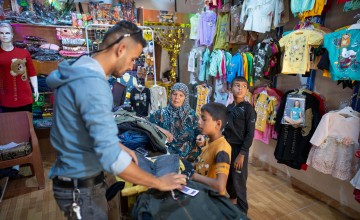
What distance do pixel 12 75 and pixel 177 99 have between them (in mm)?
2317

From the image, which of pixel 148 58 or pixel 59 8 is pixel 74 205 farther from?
pixel 59 8

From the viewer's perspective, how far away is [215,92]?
13.6ft

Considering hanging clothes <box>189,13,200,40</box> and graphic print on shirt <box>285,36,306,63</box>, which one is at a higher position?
hanging clothes <box>189,13,200,40</box>

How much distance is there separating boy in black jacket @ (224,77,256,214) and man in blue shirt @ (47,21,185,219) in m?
1.34

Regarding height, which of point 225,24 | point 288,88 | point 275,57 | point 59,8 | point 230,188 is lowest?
point 230,188

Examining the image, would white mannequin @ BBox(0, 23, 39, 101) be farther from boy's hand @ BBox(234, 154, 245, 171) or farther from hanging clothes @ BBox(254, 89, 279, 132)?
hanging clothes @ BBox(254, 89, 279, 132)

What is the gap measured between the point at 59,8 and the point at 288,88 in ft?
12.8

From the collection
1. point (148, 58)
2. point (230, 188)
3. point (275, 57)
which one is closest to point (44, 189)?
point (230, 188)

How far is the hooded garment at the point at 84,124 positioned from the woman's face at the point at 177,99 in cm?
127

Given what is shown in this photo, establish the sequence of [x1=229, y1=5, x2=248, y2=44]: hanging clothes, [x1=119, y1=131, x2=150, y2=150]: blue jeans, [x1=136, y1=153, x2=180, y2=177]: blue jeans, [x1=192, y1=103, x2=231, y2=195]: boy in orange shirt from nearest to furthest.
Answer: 1. [x1=136, y1=153, x2=180, y2=177]: blue jeans
2. [x1=192, y1=103, x2=231, y2=195]: boy in orange shirt
3. [x1=119, y1=131, x2=150, y2=150]: blue jeans
4. [x1=229, y1=5, x2=248, y2=44]: hanging clothes

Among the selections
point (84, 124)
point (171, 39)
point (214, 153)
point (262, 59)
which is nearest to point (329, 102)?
point (262, 59)

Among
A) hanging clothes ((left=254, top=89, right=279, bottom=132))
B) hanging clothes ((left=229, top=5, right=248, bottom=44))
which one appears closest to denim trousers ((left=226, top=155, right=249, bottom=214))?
hanging clothes ((left=254, top=89, right=279, bottom=132))

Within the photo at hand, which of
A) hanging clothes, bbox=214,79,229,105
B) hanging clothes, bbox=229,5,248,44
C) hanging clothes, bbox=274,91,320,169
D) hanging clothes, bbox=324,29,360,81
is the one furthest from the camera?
hanging clothes, bbox=214,79,229,105

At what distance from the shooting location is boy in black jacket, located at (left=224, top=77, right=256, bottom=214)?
2133 millimetres
